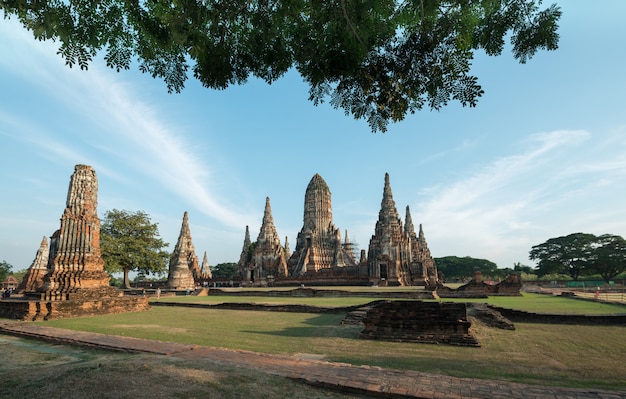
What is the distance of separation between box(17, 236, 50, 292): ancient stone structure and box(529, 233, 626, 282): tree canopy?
56.5 m

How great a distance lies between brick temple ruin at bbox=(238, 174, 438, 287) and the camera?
Result: 2955 centimetres

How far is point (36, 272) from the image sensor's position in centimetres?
2269

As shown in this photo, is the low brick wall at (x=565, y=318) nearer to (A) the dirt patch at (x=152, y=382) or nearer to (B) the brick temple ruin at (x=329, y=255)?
(A) the dirt patch at (x=152, y=382)

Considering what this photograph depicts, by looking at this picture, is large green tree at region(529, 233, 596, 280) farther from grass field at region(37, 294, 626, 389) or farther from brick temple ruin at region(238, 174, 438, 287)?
grass field at region(37, 294, 626, 389)

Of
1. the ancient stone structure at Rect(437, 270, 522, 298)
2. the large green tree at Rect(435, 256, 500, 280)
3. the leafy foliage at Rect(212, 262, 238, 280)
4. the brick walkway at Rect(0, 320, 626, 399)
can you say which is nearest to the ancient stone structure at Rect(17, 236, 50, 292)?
the brick walkway at Rect(0, 320, 626, 399)

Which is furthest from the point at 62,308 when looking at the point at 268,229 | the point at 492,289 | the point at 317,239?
the point at 317,239

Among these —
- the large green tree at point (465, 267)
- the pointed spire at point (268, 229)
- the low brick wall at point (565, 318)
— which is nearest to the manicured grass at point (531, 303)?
the low brick wall at point (565, 318)

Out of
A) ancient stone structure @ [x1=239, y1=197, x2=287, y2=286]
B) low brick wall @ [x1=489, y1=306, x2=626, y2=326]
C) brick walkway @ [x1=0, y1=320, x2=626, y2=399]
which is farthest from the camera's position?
ancient stone structure @ [x1=239, y1=197, x2=287, y2=286]

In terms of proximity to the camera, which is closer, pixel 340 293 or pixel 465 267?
pixel 340 293

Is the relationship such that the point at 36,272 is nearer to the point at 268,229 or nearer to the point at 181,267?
the point at 181,267

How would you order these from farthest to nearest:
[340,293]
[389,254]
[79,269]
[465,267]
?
[465,267] < [389,254] < [340,293] < [79,269]

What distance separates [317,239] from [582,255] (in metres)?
35.6

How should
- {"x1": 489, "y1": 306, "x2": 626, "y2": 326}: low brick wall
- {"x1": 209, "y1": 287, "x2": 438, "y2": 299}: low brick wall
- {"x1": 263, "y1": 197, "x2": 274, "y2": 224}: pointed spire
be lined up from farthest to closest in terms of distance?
{"x1": 263, "y1": 197, "x2": 274, "y2": 224}: pointed spire
{"x1": 209, "y1": 287, "x2": 438, "y2": 299}: low brick wall
{"x1": 489, "y1": 306, "x2": 626, "y2": 326}: low brick wall

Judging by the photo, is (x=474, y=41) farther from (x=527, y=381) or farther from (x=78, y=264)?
(x=78, y=264)
